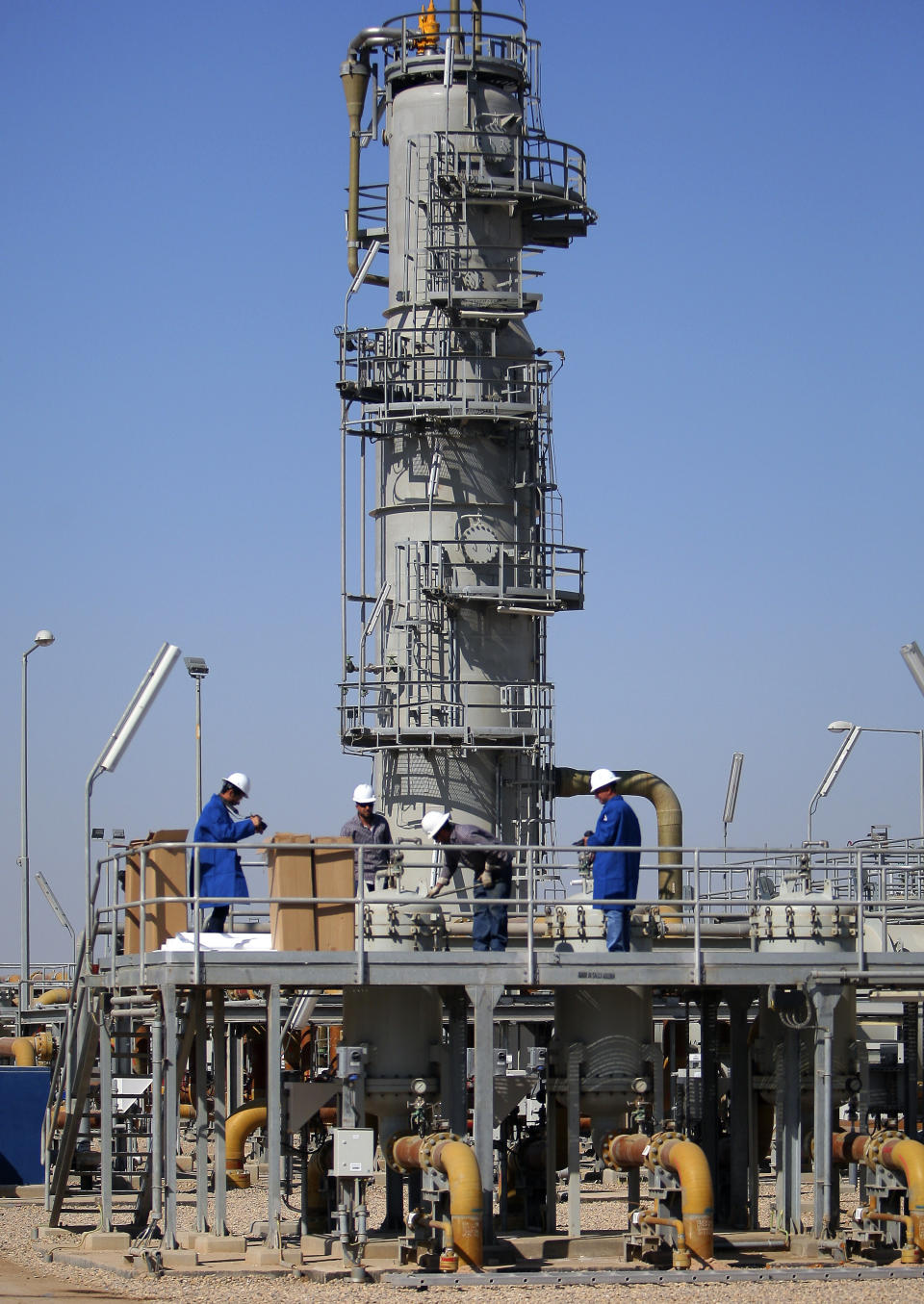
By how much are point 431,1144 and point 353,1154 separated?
2.53 ft

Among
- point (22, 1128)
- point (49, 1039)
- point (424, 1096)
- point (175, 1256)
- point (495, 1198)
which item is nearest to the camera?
point (175, 1256)

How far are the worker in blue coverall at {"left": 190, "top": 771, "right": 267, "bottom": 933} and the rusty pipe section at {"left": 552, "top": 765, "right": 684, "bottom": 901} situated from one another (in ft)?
42.9

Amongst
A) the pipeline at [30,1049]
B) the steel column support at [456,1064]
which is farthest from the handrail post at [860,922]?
the pipeline at [30,1049]

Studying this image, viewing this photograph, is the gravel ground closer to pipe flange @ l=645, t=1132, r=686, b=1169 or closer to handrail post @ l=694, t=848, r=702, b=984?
pipe flange @ l=645, t=1132, r=686, b=1169

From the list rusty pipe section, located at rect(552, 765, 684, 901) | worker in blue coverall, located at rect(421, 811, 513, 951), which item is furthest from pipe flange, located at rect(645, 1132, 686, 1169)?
rusty pipe section, located at rect(552, 765, 684, 901)

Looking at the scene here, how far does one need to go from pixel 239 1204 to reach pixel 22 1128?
17.2 ft

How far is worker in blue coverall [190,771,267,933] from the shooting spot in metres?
22.3

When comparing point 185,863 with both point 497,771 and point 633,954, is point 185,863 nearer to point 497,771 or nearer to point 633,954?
point 633,954

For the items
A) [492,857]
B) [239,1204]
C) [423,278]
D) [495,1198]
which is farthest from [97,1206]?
[423,278]

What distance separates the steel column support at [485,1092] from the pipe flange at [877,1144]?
12.5 ft

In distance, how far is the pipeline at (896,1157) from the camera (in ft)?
70.2

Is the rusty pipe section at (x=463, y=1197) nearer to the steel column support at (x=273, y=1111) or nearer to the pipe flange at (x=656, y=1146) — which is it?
the steel column support at (x=273, y=1111)

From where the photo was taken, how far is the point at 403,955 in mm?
21938

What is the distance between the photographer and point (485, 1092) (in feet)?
71.5
